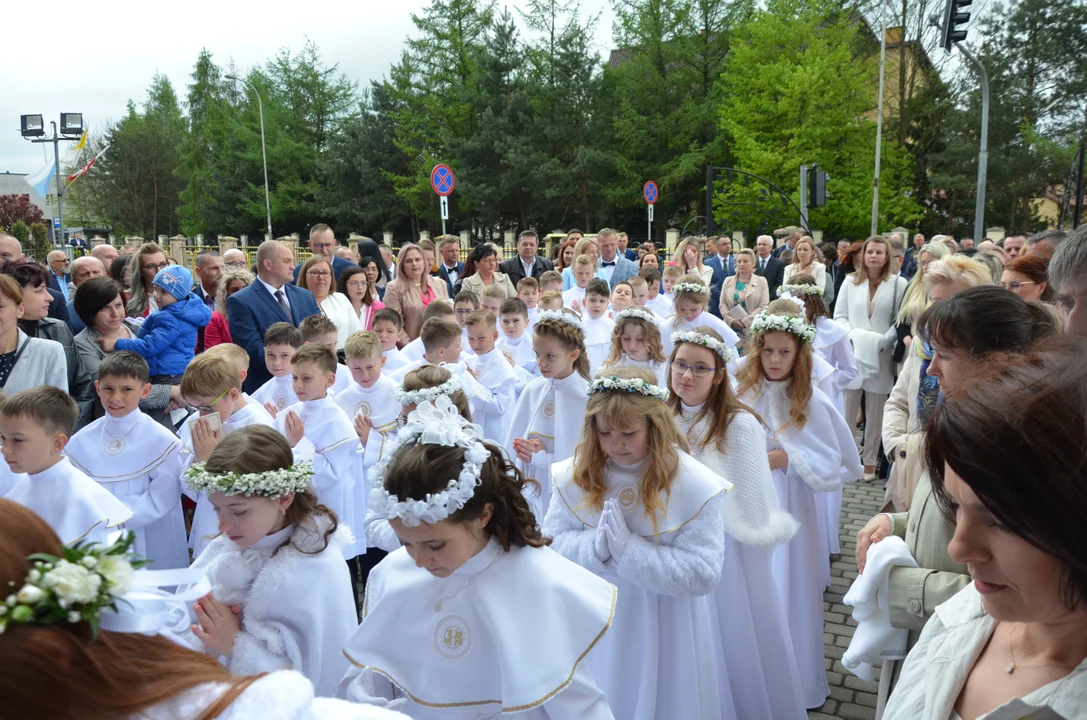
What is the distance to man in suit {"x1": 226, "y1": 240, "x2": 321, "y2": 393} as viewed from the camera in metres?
6.81

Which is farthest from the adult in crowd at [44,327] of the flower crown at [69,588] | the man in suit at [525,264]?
the man in suit at [525,264]

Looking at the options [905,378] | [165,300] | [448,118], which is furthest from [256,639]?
[448,118]

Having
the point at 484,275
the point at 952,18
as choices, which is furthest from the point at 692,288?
the point at 952,18

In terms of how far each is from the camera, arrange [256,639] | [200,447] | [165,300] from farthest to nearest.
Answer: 1. [165,300]
2. [200,447]
3. [256,639]

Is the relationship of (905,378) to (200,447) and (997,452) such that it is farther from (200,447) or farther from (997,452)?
(200,447)

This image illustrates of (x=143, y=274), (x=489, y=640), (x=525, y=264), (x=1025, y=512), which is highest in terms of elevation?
(x=525, y=264)

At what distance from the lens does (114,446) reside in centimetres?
479

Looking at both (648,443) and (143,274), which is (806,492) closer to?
(648,443)

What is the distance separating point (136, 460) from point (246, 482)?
232 centimetres

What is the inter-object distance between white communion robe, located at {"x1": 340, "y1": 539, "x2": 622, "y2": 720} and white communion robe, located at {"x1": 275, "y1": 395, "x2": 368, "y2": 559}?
2.66 meters

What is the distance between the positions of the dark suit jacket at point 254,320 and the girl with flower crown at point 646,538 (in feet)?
13.7

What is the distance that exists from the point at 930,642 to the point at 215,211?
60383 mm

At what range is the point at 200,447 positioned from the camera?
4.54 meters

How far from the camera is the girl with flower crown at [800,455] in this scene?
4590mm
